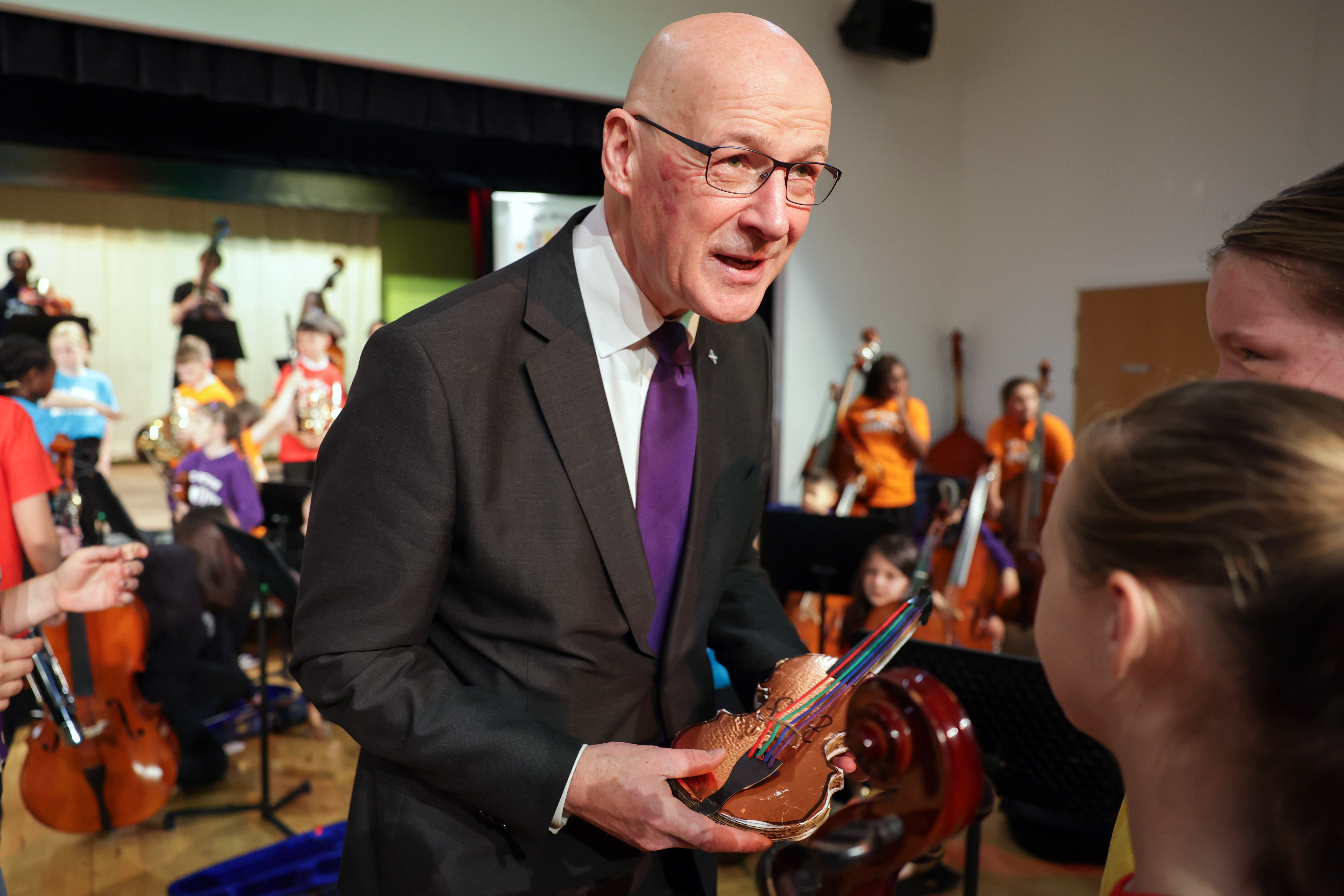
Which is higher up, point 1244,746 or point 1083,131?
point 1083,131

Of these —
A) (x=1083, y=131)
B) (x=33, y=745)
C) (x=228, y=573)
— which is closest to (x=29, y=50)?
(x=228, y=573)

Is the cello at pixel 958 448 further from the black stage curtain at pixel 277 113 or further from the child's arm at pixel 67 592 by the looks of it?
the child's arm at pixel 67 592

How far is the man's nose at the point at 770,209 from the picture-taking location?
106 centimetres

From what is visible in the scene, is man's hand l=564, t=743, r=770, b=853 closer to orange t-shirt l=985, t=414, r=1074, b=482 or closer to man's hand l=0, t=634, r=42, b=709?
man's hand l=0, t=634, r=42, b=709

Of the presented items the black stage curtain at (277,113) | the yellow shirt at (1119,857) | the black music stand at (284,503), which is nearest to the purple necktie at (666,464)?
the yellow shirt at (1119,857)

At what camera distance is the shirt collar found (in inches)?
45.9

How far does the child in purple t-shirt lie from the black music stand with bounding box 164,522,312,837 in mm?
475

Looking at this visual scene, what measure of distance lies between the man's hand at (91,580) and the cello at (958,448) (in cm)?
599

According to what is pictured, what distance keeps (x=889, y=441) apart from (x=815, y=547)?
8.02 feet

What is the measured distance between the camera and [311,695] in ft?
3.45

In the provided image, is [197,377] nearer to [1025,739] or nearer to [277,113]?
[277,113]

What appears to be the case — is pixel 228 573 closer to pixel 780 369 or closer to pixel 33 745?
pixel 33 745

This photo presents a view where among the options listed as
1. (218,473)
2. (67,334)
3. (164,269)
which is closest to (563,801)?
(218,473)

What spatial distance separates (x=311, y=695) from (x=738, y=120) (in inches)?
30.4
